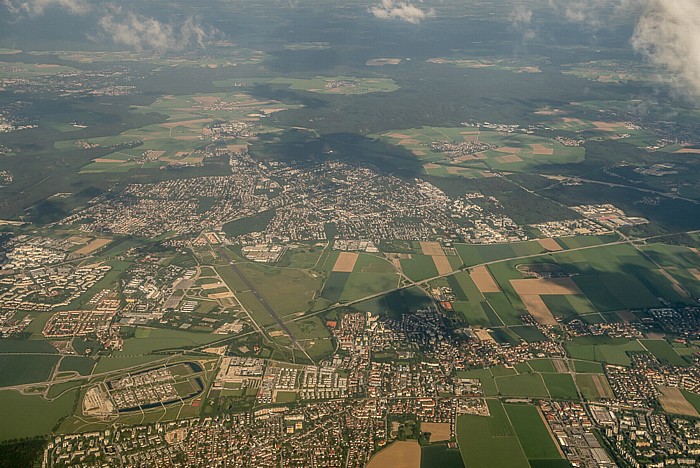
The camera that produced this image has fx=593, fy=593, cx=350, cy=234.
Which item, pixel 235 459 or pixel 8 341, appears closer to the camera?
pixel 235 459

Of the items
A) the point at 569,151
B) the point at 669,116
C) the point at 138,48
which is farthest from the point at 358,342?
the point at 138,48

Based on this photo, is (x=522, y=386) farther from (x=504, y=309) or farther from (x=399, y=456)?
(x=399, y=456)

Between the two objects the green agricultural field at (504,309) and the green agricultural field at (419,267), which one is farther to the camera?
the green agricultural field at (419,267)

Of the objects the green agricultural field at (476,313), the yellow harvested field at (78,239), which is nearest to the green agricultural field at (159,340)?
the yellow harvested field at (78,239)

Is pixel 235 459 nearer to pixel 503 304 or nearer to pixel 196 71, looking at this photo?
pixel 503 304

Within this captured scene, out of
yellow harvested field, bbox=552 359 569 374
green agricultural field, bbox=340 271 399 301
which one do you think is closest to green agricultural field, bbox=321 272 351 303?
green agricultural field, bbox=340 271 399 301

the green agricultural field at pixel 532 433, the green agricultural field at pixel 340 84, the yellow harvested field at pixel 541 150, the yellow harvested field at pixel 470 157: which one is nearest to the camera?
the green agricultural field at pixel 532 433

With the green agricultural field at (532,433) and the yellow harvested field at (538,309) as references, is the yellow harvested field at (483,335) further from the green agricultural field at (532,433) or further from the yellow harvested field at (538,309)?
the green agricultural field at (532,433)

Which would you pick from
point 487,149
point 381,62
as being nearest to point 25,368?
point 487,149
